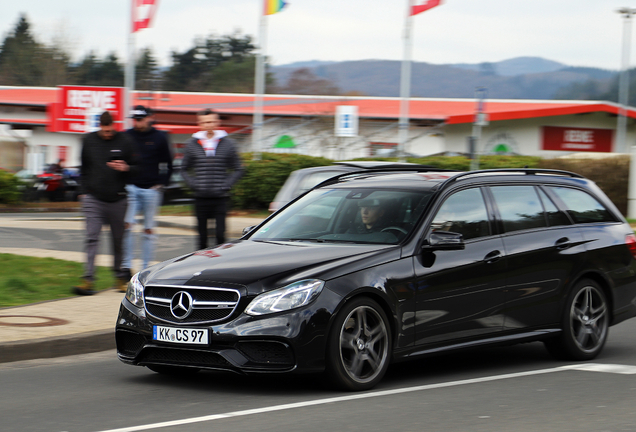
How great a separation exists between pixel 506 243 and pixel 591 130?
1564 inches

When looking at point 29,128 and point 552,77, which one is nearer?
point 29,128

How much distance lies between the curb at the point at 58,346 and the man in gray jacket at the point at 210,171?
2734 millimetres

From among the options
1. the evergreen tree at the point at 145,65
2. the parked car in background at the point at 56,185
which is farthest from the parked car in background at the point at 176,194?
the evergreen tree at the point at 145,65

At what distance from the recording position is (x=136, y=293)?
→ 6621 mm

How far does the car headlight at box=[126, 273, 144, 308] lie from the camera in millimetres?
6538

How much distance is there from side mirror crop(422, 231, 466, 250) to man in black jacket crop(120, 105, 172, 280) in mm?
5000

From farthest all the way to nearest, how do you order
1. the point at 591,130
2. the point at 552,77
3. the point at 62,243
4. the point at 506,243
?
the point at 552,77 < the point at 591,130 < the point at 62,243 < the point at 506,243

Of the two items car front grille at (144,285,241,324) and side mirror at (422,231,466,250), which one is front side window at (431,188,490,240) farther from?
car front grille at (144,285,241,324)

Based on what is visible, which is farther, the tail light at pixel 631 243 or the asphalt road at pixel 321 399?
the tail light at pixel 631 243

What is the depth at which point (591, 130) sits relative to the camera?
45.2 meters

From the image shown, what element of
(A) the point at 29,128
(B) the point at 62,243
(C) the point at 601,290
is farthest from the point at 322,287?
(A) the point at 29,128

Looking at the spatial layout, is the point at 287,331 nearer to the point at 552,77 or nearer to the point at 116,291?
the point at 116,291

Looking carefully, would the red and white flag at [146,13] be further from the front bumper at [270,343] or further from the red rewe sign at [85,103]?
the front bumper at [270,343]

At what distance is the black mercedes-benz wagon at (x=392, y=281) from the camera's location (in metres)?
6.08
